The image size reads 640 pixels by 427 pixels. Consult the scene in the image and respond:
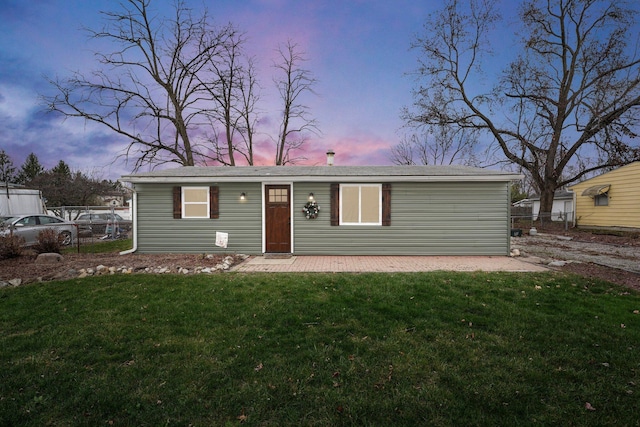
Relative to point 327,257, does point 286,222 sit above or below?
above

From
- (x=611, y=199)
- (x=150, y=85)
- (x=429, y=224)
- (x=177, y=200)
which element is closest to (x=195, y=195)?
(x=177, y=200)

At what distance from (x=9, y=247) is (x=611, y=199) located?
86.1 feet

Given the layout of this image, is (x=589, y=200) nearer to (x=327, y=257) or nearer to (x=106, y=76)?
(x=327, y=257)

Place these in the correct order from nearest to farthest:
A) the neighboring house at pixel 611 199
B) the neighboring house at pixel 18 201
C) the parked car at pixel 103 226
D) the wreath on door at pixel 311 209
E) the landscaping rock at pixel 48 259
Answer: the landscaping rock at pixel 48 259 → the wreath on door at pixel 311 209 → the parked car at pixel 103 226 → the neighboring house at pixel 18 201 → the neighboring house at pixel 611 199

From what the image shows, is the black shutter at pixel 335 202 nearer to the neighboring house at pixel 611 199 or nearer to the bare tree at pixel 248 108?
the bare tree at pixel 248 108

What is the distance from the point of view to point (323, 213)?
29.8 feet

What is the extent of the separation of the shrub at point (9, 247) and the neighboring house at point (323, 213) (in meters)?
2.83

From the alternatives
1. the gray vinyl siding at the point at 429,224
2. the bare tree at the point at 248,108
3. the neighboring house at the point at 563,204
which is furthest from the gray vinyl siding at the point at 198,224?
the neighboring house at the point at 563,204

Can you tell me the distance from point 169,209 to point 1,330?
592 centimetres

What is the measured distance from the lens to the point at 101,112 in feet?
50.8

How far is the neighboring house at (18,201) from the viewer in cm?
1401

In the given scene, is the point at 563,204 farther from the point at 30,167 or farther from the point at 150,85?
the point at 30,167

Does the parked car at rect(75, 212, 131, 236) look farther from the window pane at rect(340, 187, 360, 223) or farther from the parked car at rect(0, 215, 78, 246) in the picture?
the window pane at rect(340, 187, 360, 223)

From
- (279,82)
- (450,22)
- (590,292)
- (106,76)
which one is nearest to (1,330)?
(590,292)
